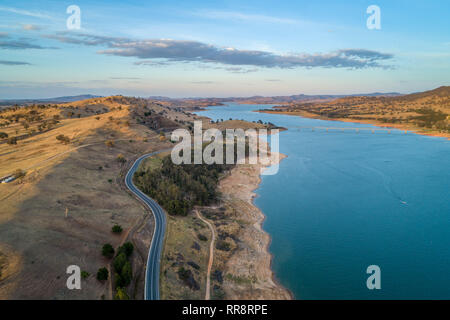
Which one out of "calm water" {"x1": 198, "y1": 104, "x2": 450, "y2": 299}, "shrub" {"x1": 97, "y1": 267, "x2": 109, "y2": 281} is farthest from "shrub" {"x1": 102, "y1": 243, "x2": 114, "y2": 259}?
"calm water" {"x1": 198, "y1": 104, "x2": 450, "y2": 299}

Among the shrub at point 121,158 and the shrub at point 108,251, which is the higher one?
the shrub at point 121,158

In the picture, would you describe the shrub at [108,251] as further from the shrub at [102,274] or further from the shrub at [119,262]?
the shrub at [102,274]

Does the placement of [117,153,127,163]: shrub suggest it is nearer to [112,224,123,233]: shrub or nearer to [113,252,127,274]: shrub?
[112,224,123,233]: shrub

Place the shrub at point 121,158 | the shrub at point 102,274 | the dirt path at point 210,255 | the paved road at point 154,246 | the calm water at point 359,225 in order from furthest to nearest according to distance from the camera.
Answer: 1. the shrub at point 121,158
2. the calm water at point 359,225
3. the dirt path at point 210,255
4. the paved road at point 154,246
5. the shrub at point 102,274

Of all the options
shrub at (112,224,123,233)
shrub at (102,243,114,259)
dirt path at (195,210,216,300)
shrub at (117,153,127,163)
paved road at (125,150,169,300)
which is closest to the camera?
paved road at (125,150,169,300)

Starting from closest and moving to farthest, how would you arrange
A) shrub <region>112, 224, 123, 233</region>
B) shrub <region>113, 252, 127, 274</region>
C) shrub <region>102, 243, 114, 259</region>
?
shrub <region>113, 252, 127, 274</region>, shrub <region>102, 243, 114, 259</region>, shrub <region>112, 224, 123, 233</region>

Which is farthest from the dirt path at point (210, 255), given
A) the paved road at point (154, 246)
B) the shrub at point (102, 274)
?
the shrub at point (102, 274)
